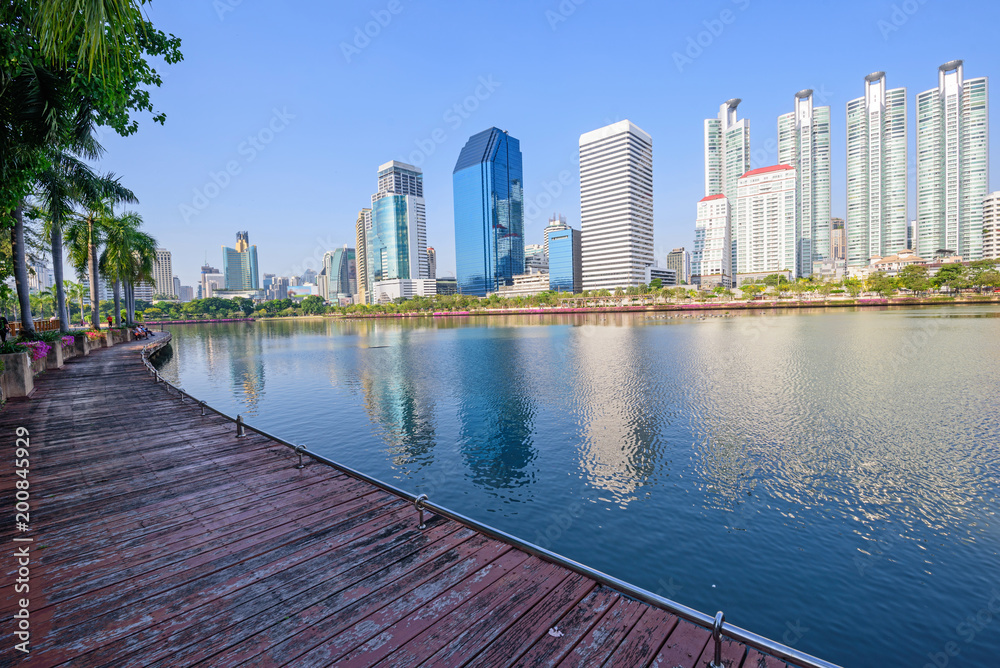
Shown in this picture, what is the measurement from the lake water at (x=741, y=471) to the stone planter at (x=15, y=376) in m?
9.51

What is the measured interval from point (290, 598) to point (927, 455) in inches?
854

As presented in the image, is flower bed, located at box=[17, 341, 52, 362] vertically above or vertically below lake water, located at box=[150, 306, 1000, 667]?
above

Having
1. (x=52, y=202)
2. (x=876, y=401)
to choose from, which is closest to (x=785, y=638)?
(x=876, y=401)

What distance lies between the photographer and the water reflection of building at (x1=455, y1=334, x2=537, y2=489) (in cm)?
1636

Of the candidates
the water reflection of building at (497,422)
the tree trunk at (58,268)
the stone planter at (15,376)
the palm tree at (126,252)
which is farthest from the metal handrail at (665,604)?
the palm tree at (126,252)

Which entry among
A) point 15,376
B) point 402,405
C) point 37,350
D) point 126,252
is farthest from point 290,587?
point 126,252

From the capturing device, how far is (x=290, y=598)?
19.2 ft

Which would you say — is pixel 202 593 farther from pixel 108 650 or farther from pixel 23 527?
pixel 23 527

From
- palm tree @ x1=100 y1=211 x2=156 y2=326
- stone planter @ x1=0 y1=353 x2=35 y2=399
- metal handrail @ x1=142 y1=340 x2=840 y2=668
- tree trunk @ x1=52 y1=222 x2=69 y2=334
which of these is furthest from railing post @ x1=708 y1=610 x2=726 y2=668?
palm tree @ x1=100 y1=211 x2=156 y2=326

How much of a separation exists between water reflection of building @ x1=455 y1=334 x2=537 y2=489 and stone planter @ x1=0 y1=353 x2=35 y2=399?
66.2 ft

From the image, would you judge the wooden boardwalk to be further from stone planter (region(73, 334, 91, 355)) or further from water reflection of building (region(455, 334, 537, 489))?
stone planter (region(73, 334, 91, 355))

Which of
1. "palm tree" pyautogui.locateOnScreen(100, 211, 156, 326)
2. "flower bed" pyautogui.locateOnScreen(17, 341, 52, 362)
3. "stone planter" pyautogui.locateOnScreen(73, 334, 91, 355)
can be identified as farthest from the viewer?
"palm tree" pyautogui.locateOnScreen(100, 211, 156, 326)

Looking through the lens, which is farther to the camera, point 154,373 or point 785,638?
point 154,373

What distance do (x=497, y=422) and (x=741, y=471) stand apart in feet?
37.5
